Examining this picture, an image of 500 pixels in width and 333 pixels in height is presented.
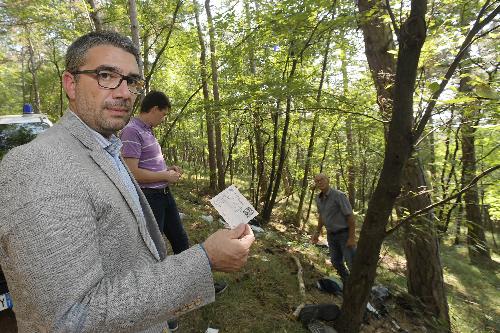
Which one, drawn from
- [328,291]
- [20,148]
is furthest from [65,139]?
[328,291]

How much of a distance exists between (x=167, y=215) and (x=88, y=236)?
3.16 m

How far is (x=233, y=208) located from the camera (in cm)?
196

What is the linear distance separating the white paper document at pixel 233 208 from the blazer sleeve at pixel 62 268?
778 millimetres

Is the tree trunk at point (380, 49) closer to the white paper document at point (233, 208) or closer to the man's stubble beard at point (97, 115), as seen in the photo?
the white paper document at point (233, 208)

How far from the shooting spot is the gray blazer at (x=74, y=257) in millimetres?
972

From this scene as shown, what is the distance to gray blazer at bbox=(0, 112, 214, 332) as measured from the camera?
3.19 feet

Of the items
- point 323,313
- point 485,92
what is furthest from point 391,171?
point 323,313

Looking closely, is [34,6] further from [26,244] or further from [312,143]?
[26,244]

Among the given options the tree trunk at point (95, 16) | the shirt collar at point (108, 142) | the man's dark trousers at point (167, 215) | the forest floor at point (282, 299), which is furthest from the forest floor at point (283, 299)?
the tree trunk at point (95, 16)

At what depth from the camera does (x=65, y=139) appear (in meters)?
1.26

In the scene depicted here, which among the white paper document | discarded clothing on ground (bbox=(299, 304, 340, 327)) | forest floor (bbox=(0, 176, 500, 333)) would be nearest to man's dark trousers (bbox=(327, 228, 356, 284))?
forest floor (bbox=(0, 176, 500, 333))

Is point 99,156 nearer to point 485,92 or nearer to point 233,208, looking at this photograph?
point 233,208

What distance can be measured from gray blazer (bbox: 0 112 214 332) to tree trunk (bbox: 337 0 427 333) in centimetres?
233

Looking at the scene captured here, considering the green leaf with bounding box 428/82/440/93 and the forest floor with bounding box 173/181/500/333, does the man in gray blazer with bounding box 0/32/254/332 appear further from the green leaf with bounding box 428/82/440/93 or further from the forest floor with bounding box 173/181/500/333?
the forest floor with bounding box 173/181/500/333
